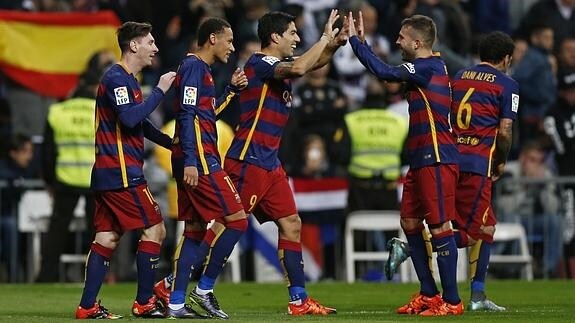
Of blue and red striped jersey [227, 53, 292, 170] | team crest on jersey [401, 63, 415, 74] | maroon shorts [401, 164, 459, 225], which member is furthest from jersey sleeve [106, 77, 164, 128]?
maroon shorts [401, 164, 459, 225]

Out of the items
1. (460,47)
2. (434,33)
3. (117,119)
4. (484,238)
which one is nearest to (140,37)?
(117,119)

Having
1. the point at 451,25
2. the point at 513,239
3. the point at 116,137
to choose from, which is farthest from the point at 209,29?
the point at 451,25

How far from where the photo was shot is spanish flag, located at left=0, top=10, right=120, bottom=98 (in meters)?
22.8

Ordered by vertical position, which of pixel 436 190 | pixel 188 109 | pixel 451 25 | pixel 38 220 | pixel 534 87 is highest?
pixel 451 25

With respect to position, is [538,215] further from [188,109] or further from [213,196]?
[188,109]

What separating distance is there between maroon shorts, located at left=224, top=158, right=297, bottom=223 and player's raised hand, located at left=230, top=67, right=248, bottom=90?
2.23 feet

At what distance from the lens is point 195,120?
13.3m

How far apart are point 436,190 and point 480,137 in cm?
108

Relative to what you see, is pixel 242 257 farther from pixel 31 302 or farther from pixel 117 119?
pixel 117 119

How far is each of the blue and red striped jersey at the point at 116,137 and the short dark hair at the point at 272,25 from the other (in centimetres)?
142

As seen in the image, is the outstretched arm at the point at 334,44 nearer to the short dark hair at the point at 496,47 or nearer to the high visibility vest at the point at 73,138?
the short dark hair at the point at 496,47

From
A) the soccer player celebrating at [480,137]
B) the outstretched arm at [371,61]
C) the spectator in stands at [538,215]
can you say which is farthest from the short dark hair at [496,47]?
the spectator in stands at [538,215]

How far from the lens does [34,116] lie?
75.2 feet

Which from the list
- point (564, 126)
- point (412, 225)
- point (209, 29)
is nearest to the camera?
point (209, 29)
